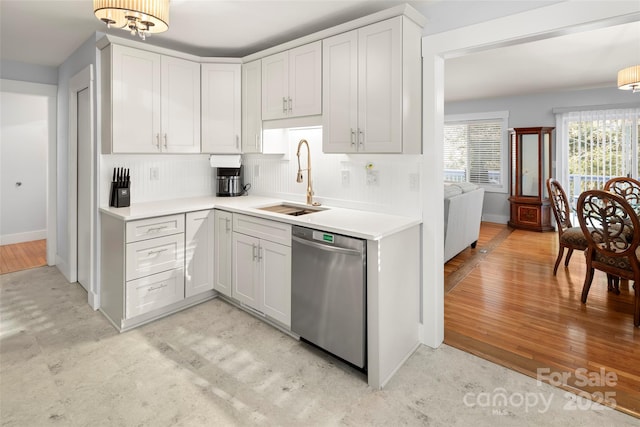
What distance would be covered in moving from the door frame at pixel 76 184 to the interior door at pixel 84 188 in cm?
7

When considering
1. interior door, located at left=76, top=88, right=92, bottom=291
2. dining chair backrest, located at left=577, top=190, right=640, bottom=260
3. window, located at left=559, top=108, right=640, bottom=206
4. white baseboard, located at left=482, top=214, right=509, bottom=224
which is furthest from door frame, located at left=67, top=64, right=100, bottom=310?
window, located at left=559, top=108, right=640, bottom=206

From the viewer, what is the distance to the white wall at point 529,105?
19.8ft

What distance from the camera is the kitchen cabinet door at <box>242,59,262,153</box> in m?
3.33

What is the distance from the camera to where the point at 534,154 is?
6.61m

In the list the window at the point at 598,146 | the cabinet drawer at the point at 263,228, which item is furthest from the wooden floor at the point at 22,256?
the window at the point at 598,146

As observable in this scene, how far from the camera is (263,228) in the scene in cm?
279

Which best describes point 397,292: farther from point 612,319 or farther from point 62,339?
point 62,339

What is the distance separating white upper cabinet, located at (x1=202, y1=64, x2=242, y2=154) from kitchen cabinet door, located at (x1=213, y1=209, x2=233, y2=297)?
740mm

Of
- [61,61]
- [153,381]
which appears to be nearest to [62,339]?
[153,381]

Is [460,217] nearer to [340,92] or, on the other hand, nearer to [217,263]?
[340,92]

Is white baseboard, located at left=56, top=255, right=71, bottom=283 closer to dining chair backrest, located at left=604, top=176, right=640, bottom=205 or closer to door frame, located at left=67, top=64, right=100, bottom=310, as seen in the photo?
Result: door frame, located at left=67, top=64, right=100, bottom=310

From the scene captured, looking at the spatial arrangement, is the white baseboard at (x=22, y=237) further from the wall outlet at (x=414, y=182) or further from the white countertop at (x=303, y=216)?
the wall outlet at (x=414, y=182)

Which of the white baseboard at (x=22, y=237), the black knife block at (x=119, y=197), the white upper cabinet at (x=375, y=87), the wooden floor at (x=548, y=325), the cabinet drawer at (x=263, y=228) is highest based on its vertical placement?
the white upper cabinet at (x=375, y=87)

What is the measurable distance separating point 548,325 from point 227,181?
3.31 meters
